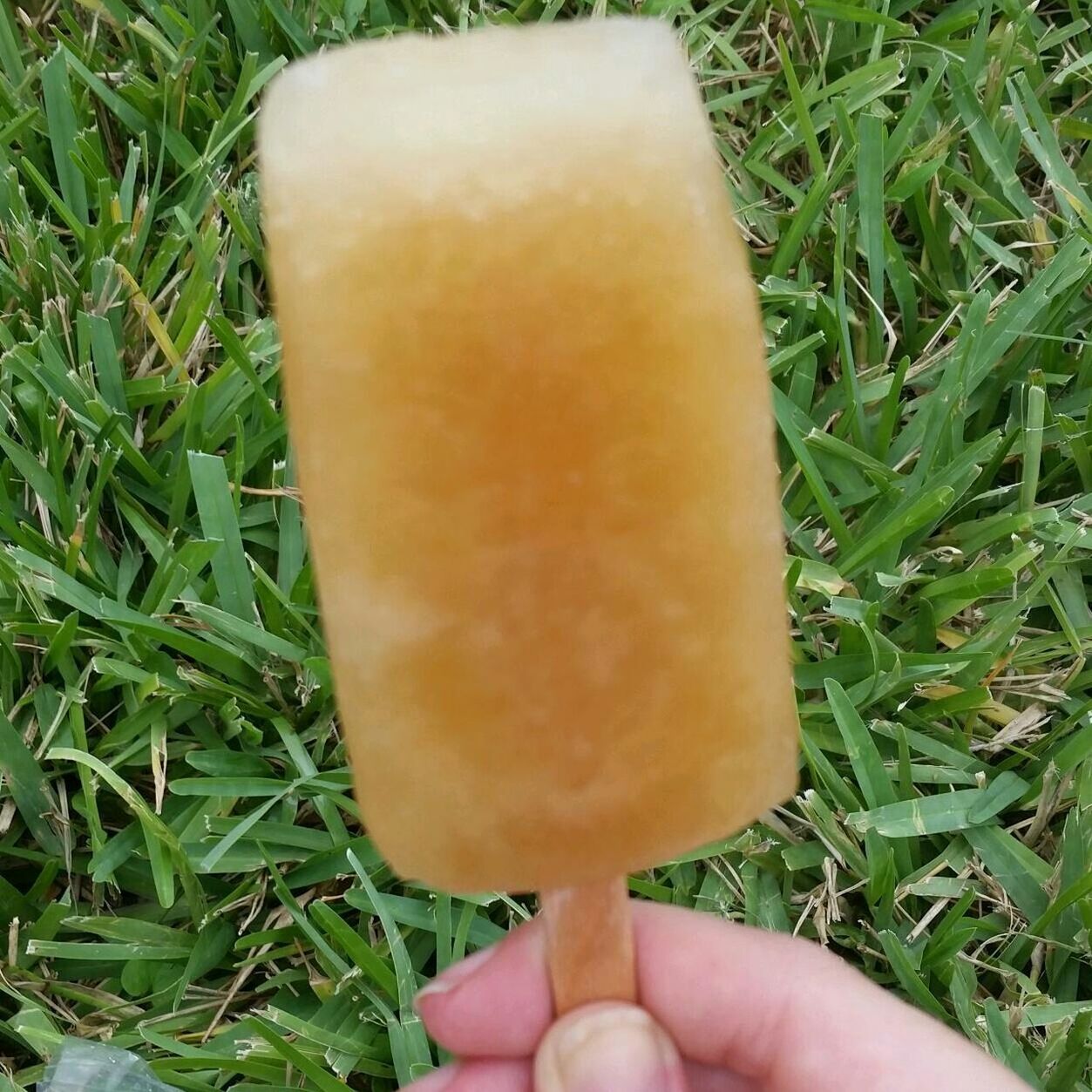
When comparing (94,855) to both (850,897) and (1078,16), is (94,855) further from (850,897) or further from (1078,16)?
(1078,16)

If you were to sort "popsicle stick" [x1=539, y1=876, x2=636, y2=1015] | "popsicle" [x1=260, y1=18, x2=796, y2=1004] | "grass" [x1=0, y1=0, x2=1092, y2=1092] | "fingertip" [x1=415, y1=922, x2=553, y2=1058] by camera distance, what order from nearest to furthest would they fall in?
"popsicle" [x1=260, y1=18, x2=796, y2=1004], "popsicle stick" [x1=539, y1=876, x2=636, y2=1015], "fingertip" [x1=415, y1=922, x2=553, y2=1058], "grass" [x1=0, y1=0, x2=1092, y2=1092]

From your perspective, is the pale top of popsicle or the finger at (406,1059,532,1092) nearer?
the pale top of popsicle

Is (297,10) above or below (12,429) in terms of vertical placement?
above

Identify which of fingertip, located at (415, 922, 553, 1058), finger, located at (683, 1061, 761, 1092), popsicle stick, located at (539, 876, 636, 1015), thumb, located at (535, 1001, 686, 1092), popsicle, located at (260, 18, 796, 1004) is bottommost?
finger, located at (683, 1061, 761, 1092)

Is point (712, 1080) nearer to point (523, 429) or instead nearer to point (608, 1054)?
point (608, 1054)

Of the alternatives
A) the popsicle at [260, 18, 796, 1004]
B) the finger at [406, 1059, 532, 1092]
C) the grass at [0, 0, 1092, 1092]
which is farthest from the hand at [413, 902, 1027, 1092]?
the popsicle at [260, 18, 796, 1004]

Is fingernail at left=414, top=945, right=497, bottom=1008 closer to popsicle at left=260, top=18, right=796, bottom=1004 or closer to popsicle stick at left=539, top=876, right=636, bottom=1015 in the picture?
popsicle stick at left=539, top=876, right=636, bottom=1015

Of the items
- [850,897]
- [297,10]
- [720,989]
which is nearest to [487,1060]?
[720,989]
